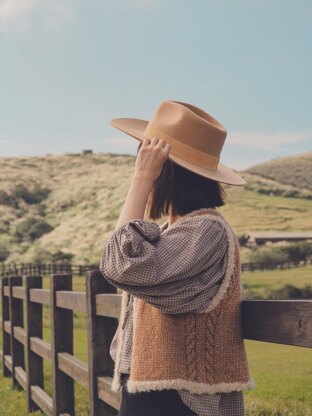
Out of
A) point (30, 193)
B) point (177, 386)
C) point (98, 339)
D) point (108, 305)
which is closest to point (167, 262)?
point (177, 386)

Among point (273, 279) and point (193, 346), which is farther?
point (273, 279)

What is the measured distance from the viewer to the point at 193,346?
245 centimetres

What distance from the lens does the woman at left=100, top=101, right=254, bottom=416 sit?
2.36 meters

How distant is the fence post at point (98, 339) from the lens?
14.7 ft

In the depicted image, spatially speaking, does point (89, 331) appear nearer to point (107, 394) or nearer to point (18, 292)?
point (107, 394)

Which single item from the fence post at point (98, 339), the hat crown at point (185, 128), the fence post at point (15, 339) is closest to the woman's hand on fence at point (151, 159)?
the hat crown at point (185, 128)

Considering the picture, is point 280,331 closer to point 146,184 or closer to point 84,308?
point 146,184

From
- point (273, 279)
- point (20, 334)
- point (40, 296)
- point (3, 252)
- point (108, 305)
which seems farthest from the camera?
point (3, 252)

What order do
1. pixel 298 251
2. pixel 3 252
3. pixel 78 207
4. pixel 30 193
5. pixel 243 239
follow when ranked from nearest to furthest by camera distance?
pixel 298 251 < pixel 243 239 < pixel 3 252 < pixel 78 207 < pixel 30 193

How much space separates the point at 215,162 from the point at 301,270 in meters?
42.9

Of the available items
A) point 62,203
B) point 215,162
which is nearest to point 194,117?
Answer: point 215,162

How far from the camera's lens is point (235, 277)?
2.52 meters

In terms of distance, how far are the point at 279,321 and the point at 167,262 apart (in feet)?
1.54

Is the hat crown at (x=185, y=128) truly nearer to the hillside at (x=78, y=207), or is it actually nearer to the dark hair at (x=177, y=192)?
the dark hair at (x=177, y=192)
